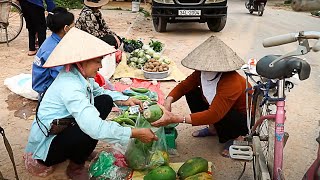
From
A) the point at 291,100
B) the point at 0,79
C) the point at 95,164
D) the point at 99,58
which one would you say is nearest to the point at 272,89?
the point at 99,58

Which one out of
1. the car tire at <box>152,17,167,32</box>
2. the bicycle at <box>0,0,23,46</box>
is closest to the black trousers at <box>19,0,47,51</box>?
the bicycle at <box>0,0,23,46</box>

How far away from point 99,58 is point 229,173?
1.54 metres

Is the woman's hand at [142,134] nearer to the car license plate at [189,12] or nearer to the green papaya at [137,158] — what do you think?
the green papaya at [137,158]

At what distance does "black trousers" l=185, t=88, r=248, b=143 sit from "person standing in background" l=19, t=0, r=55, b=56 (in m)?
3.99

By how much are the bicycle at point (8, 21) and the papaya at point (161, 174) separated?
18.0ft

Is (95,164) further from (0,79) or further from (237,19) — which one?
(237,19)

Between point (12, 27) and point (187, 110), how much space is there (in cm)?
607

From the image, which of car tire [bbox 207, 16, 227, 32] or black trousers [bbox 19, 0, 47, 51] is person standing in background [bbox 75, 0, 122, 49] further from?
car tire [bbox 207, 16, 227, 32]

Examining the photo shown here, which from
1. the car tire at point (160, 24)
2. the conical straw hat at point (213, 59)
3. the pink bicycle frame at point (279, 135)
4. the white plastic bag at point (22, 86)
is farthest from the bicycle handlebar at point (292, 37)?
the car tire at point (160, 24)

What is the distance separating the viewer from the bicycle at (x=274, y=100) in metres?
2.31

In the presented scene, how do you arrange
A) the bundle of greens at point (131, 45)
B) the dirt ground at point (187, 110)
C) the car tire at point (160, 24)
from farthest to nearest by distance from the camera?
the car tire at point (160, 24), the bundle of greens at point (131, 45), the dirt ground at point (187, 110)

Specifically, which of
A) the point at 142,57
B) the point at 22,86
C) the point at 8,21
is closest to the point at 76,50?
the point at 22,86

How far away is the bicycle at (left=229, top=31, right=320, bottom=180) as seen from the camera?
231 cm

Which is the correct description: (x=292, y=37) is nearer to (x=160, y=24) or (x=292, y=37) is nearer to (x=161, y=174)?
(x=161, y=174)
